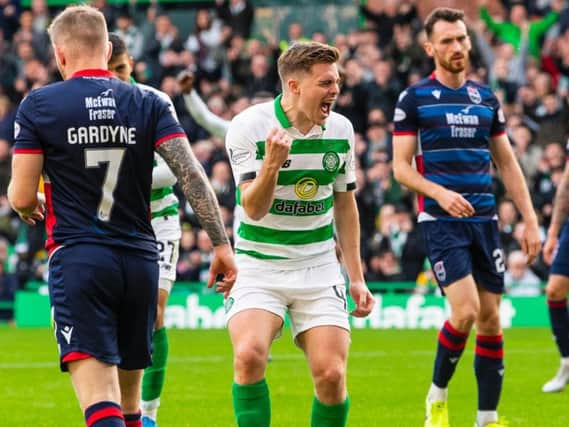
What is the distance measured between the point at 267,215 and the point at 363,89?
50.6ft

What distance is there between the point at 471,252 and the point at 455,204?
717 mm

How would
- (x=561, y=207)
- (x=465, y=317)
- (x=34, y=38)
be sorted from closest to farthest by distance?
(x=465, y=317), (x=561, y=207), (x=34, y=38)

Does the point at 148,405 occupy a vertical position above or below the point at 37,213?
below

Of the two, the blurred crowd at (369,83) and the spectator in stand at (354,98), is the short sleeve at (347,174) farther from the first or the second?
the spectator in stand at (354,98)

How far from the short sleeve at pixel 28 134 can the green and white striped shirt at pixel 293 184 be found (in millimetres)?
1474

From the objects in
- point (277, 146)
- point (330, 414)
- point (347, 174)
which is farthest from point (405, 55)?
point (277, 146)

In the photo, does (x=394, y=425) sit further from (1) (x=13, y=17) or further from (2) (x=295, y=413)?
(1) (x=13, y=17)

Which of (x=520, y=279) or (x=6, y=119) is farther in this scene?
(x=6, y=119)

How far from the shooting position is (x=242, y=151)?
728 centimetres

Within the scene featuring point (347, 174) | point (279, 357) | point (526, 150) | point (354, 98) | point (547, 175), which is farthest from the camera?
point (354, 98)

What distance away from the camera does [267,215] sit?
7.32 metres

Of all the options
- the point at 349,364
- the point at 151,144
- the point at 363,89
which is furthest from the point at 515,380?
the point at 363,89

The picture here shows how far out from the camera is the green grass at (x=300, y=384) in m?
10.4

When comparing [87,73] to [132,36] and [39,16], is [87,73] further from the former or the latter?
[39,16]
